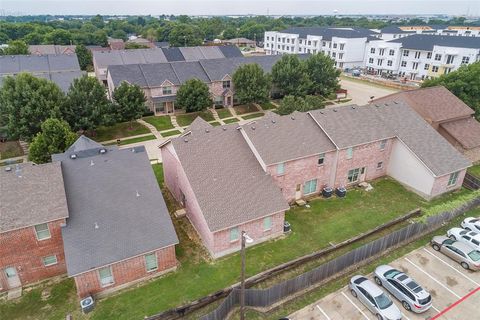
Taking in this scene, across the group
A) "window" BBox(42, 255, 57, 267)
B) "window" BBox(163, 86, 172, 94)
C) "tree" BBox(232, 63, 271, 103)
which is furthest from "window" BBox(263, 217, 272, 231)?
"window" BBox(163, 86, 172, 94)

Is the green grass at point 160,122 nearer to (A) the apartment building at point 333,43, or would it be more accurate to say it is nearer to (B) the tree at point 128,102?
(B) the tree at point 128,102

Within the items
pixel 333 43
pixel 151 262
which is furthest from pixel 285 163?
pixel 333 43

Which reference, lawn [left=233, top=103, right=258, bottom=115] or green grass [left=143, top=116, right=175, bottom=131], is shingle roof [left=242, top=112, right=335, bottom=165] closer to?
green grass [left=143, top=116, right=175, bottom=131]

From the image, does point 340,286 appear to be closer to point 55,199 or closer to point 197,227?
point 197,227

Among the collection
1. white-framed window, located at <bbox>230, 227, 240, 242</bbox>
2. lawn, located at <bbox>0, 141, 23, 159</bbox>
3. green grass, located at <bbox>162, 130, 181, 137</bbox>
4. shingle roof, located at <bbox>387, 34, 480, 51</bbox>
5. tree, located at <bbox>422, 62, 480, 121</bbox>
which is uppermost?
shingle roof, located at <bbox>387, 34, 480, 51</bbox>

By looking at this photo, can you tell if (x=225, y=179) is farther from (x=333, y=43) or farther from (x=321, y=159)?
(x=333, y=43)

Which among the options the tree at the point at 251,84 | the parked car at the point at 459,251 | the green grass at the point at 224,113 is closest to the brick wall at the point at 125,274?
the parked car at the point at 459,251

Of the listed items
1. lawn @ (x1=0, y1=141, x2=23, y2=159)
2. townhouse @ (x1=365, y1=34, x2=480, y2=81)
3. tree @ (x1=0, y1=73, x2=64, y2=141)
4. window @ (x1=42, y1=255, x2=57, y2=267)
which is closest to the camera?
window @ (x1=42, y1=255, x2=57, y2=267)
